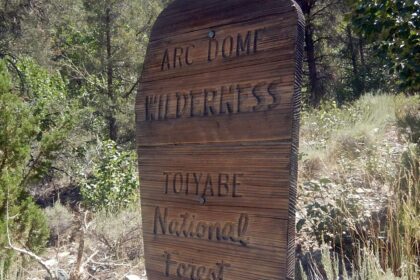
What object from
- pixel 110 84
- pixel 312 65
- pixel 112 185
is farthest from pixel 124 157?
pixel 312 65

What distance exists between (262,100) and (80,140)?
30.8 ft

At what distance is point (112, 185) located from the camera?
25.2 feet

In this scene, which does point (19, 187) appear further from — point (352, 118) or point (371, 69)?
point (371, 69)

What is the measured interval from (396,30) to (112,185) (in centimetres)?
448

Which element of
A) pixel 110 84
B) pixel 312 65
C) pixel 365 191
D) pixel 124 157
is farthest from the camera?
pixel 312 65

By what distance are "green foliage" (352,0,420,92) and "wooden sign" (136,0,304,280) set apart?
2.95 m

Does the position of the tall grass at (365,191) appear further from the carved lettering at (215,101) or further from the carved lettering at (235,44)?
the carved lettering at (235,44)

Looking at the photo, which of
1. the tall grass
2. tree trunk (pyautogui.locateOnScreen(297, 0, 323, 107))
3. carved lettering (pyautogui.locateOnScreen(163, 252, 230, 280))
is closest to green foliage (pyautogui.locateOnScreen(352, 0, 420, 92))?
the tall grass

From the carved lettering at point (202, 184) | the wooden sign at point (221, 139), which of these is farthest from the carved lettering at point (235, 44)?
the carved lettering at point (202, 184)

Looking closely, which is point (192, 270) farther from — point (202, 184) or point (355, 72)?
point (355, 72)

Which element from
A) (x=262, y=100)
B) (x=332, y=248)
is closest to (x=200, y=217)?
(x=262, y=100)

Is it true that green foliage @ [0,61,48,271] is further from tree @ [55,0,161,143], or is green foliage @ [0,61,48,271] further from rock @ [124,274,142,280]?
tree @ [55,0,161,143]

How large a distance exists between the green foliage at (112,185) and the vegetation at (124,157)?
2 centimetres

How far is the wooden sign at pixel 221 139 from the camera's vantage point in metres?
1.82
